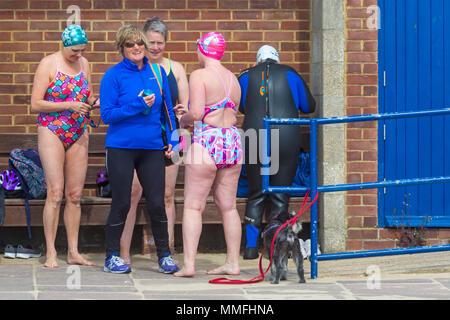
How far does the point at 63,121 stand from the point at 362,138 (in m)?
2.64

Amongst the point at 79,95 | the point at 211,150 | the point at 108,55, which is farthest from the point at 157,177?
the point at 108,55

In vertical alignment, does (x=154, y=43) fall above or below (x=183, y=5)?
below

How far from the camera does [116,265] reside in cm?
666

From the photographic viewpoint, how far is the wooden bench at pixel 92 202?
7543 millimetres

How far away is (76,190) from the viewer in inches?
280

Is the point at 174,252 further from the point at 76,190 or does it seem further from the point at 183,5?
the point at 183,5

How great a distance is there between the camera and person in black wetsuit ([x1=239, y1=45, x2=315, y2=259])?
761 cm

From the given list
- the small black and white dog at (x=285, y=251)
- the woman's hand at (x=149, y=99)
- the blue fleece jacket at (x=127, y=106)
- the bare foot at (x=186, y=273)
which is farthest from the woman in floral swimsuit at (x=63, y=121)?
the small black and white dog at (x=285, y=251)

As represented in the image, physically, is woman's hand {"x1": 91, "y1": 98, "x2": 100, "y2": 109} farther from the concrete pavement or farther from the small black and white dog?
the small black and white dog

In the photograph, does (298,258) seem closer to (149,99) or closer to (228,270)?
(228,270)

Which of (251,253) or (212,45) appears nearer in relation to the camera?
(212,45)

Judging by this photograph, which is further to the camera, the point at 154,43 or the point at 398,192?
the point at 398,192

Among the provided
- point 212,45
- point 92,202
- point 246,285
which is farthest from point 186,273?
point 212,45

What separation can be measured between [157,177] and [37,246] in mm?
2084
